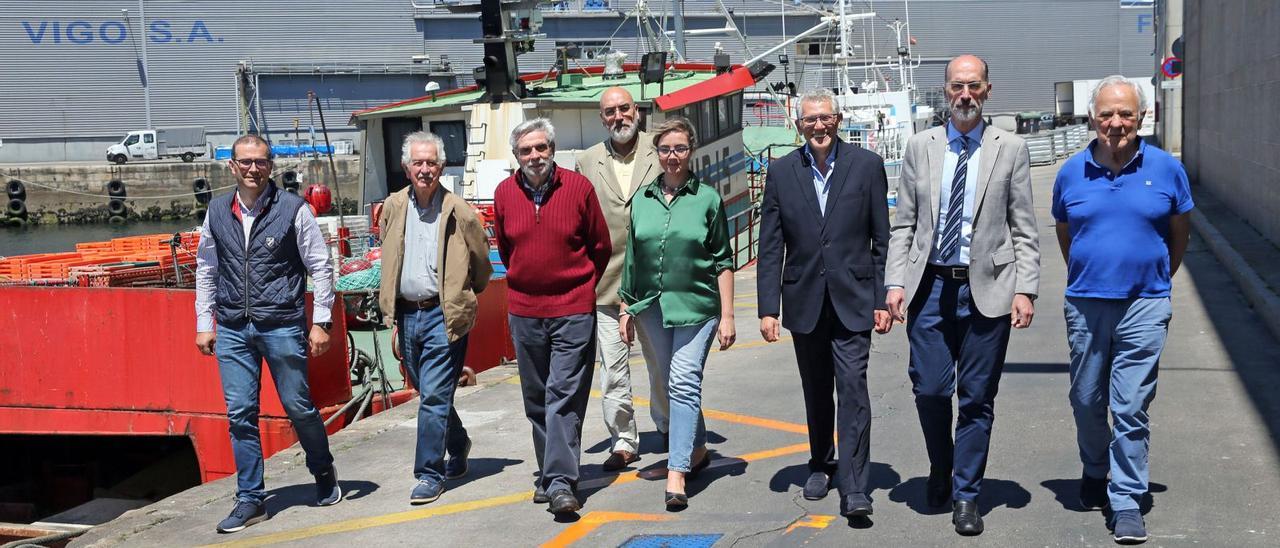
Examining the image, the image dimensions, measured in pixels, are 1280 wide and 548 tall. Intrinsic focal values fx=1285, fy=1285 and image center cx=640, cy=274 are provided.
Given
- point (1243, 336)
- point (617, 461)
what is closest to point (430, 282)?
point (617, 461)

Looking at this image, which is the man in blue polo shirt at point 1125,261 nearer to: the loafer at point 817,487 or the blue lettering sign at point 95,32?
the loafer at point 817,487

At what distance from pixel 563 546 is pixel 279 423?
386 centimetres

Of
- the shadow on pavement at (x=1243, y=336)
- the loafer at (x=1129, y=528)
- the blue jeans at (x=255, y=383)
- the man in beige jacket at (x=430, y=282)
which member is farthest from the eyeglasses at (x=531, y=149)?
the shadow on pavement at (x=1243, y=336)

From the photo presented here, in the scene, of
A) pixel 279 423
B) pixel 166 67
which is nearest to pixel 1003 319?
pixel 279 423

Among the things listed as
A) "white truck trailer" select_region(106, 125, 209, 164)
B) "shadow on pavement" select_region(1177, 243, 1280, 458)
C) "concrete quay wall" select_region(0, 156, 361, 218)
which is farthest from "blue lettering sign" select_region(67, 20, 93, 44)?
"shadow on pavement" select_region(1177, 243, 1280, 458)

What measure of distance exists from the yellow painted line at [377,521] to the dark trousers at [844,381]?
1.61 metres

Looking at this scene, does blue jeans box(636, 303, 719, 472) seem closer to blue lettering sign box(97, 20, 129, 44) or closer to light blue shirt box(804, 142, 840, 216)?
light blue shirt box(804, 142, 840, 216)

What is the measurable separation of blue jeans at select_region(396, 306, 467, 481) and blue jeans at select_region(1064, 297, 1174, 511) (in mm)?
2981

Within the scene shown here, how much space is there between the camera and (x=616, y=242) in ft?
22.4

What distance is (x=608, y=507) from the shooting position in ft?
20.2

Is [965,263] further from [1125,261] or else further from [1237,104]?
[1237,104]

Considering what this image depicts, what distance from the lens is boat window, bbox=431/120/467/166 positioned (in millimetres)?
17547

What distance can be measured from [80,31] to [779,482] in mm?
62810

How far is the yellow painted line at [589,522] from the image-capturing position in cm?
566
